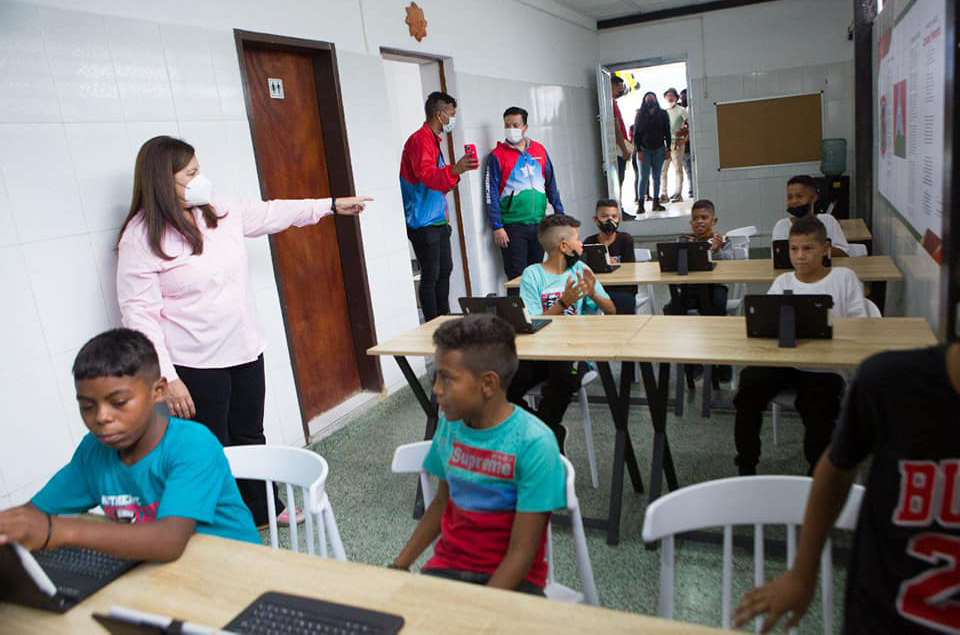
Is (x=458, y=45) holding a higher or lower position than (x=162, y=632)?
higher

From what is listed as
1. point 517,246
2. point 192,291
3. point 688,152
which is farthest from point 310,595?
point 688,152

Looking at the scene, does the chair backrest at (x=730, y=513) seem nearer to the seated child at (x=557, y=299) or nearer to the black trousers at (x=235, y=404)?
the seated child at (x=557, y=299)

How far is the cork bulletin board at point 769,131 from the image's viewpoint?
837cm

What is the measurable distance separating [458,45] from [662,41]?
4.38m

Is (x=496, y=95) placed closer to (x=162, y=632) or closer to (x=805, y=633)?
(x=805, y=633)

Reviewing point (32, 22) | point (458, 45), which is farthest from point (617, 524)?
point (458, 45)

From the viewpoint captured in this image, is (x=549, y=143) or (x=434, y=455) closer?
(x=434, y=455)

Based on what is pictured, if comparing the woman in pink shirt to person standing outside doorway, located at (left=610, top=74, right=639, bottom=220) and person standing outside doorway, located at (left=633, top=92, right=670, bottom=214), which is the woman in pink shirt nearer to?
person standing outside doorway, located at (left=610, top=74, right=639, bottom=220)

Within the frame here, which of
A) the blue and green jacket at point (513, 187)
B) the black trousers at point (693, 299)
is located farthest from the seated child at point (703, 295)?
the blue and green jacket at point (513, 187)

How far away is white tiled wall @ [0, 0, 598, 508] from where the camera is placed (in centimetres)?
254

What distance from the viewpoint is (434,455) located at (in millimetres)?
1733

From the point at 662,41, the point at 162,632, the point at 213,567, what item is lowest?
the point at 213,567

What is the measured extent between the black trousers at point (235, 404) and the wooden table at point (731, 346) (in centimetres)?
150

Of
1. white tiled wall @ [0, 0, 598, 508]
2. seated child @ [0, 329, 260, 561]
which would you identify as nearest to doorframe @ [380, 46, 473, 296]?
white tiled wall @ [0, 0, 598, 508]
